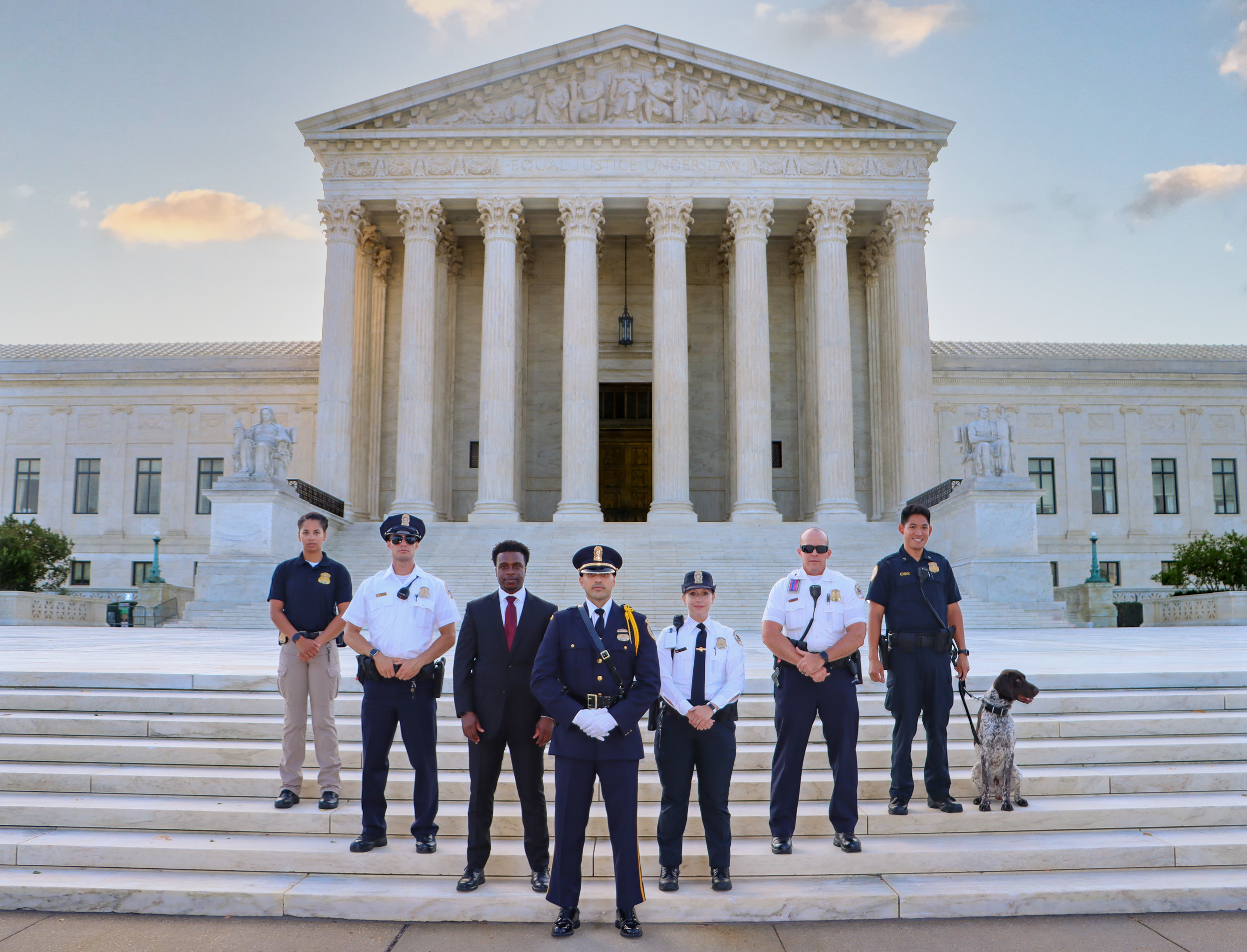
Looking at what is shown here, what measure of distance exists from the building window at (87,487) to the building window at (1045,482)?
40.5 m

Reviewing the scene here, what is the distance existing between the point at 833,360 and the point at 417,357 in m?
13.5

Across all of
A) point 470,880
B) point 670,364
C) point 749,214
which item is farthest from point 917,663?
point 749,214

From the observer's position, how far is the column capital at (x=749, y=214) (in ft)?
110

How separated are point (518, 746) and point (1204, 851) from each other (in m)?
5.13

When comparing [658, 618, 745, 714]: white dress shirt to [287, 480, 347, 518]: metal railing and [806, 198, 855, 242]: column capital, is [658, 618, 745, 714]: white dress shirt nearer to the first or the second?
[287, 480, 347, 518]: metal railing

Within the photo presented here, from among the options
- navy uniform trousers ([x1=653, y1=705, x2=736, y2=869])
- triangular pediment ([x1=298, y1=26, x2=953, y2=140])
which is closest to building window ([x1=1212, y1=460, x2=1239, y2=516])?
triangular pediment ([x1=298, y1=26, x2=953, y2=140])

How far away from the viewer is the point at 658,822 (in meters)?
7.21

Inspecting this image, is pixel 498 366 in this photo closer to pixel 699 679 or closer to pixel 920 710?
pixel 920 710

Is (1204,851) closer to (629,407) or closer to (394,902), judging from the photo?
(394,902)

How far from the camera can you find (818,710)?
7.75 metres

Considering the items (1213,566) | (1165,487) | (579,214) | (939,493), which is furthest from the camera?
(1165,487)

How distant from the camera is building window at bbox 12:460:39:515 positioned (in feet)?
148

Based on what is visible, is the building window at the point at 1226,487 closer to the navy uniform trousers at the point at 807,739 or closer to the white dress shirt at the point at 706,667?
the navy uniform trousers at the point at 807,739

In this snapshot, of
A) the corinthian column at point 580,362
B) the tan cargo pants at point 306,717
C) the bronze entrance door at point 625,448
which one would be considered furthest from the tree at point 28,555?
the tan cargo pants at point 306,717
